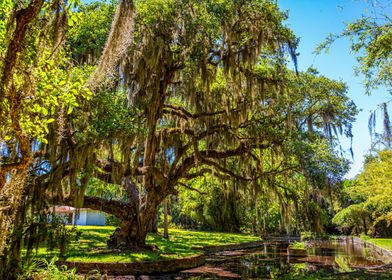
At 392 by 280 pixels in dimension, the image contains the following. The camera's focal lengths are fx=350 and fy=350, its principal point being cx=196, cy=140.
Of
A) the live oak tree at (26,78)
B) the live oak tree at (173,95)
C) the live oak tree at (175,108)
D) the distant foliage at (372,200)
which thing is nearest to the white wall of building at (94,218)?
the distant foliage at (372,200)

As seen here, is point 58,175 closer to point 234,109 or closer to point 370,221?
point 234,109

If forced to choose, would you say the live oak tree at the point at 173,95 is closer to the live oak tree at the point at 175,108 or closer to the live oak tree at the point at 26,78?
the live oak tree at the point at 175,108

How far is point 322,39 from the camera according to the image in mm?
7641

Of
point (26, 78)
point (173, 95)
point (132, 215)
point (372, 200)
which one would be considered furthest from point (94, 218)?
point (26, 78)

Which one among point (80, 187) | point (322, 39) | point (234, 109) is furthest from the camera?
point (234, 109)

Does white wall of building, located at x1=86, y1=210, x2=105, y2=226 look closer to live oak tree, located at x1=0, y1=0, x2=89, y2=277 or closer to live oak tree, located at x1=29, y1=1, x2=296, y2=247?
live oak tree, located at x1=29, y1=1, x2=296, y2=247

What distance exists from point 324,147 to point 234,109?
14.0ft

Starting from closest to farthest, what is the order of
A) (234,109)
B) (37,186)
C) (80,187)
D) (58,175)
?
(37,186) → (58,175) → (80,187) → (234,109)

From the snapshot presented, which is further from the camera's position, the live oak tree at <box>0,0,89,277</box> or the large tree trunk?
the large tree trunk

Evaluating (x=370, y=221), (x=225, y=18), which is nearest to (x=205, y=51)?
(x=225, y=18)

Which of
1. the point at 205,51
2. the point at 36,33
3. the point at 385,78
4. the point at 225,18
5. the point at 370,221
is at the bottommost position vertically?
the point at 370,221

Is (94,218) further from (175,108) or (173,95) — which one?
(175,108)

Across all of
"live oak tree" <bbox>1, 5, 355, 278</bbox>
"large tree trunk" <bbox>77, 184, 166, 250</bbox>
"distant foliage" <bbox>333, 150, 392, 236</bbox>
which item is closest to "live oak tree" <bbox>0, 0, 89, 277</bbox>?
"live oak tree" <bbox>1, 5, 355, 278</bbox>

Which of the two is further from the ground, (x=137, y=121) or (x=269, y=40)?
(x=269, y=40)
